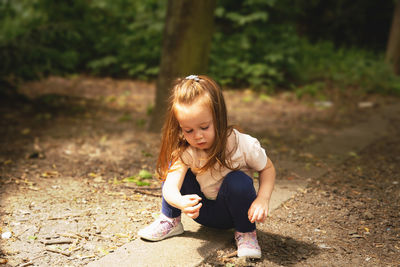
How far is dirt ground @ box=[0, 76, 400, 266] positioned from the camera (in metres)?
2.30

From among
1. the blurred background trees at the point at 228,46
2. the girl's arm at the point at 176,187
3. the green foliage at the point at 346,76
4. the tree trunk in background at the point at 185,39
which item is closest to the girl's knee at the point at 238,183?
the girl's arm at the point at 176,187

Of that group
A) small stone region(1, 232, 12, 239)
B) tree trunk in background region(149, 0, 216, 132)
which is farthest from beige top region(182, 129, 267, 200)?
tree trunk in background region(149, 0, 216, 132)

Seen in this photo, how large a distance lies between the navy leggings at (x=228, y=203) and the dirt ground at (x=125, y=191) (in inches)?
7.1

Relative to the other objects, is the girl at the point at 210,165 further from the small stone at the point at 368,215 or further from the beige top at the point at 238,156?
the small stone at the point at 368,215

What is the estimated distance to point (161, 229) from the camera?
235cm

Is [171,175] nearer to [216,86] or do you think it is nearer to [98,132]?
[216,86]

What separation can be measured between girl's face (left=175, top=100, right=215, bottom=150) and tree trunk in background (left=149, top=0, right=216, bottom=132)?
271 centimetres

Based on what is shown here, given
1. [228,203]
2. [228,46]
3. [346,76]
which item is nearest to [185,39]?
[228,203]

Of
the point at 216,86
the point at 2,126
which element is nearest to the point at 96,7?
the point at 2,126

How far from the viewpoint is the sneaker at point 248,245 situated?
2168mm

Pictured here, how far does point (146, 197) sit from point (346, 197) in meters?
1.57

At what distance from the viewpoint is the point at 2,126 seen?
5340 millimetres

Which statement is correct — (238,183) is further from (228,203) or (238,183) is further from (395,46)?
(395,46)

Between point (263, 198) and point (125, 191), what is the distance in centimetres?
143
